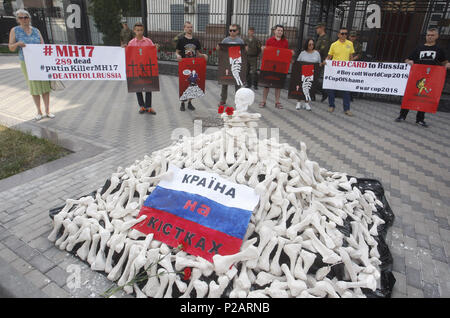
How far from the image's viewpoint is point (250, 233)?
2.58 metres

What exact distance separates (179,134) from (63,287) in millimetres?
3481

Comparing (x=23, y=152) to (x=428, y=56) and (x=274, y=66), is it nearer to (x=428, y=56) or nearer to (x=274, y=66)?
(x=274, y=66)

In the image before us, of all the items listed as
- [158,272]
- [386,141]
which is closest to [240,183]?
[158,272]

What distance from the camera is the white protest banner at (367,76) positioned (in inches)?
287

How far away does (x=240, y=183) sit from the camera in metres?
2.85

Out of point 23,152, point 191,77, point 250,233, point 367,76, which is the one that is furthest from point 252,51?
point 250,233

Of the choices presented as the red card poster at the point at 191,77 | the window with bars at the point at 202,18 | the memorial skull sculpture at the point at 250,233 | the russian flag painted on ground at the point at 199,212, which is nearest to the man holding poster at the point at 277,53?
the red card poster at the point at 191,77

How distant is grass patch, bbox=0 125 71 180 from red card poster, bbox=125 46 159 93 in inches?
99.6

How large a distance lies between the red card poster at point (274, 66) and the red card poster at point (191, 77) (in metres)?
1.72

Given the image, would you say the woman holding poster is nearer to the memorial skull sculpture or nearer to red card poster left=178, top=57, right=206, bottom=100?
red card poster left=178, top=57, right=206, bottom=100

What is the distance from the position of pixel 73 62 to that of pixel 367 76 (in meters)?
6.82

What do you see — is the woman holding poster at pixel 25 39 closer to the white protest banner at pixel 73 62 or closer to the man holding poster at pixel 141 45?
the white protest banner at pixel 73 62

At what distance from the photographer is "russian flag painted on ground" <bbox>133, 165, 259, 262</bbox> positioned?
8.27ft

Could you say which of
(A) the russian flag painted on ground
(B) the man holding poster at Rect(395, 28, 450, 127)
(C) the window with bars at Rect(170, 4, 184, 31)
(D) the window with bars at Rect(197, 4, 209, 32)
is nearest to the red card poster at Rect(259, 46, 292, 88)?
(B) the man holding poster at Rect(395, 28, 450, 127)
